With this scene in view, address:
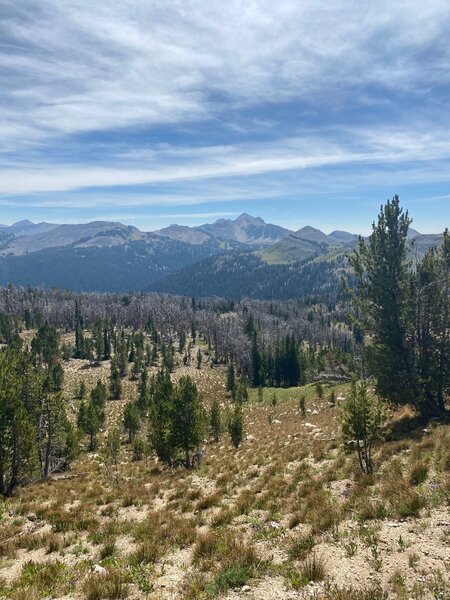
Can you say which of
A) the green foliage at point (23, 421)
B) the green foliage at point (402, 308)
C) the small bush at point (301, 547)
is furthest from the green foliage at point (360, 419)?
the green foliage at point (23, 421)

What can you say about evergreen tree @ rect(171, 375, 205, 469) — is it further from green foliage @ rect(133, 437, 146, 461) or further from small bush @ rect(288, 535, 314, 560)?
small bush @ rect(288, 535, 314, 560)

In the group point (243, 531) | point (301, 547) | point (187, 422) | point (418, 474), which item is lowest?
point (187, 422)

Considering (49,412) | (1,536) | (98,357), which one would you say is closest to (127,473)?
(49,412)

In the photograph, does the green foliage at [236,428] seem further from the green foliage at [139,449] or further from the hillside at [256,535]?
the hillside at [256,535]

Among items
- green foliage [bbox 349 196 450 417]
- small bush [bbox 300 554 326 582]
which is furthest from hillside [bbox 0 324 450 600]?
green foliage [bbox 349 196 450 417]

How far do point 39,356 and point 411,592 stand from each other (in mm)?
120403

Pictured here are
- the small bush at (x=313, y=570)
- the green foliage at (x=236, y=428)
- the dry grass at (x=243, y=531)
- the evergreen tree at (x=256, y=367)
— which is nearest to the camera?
the small bush at (x=313, y=570)

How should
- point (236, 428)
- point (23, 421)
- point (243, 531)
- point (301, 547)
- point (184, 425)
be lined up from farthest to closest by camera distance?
point (236, 428)
point (184, 425)
point (23, 421)
point (243, 531)
point (301, 547)

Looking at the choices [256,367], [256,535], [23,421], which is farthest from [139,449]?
[256,367]

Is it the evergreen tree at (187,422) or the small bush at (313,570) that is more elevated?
the small bush at (313,570)

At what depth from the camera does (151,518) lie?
13766 mm

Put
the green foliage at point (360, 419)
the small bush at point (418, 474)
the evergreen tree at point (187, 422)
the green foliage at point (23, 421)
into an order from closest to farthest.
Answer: the small bush at point (418, 474) → the green foliage at point (360, 419) → the green foliage at point (23, 421) → the evergreen tree at point (187, 422)

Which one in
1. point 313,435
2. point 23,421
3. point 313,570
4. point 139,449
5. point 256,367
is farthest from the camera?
point 256,367

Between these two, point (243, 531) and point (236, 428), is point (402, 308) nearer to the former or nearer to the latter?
point (236, 428)
